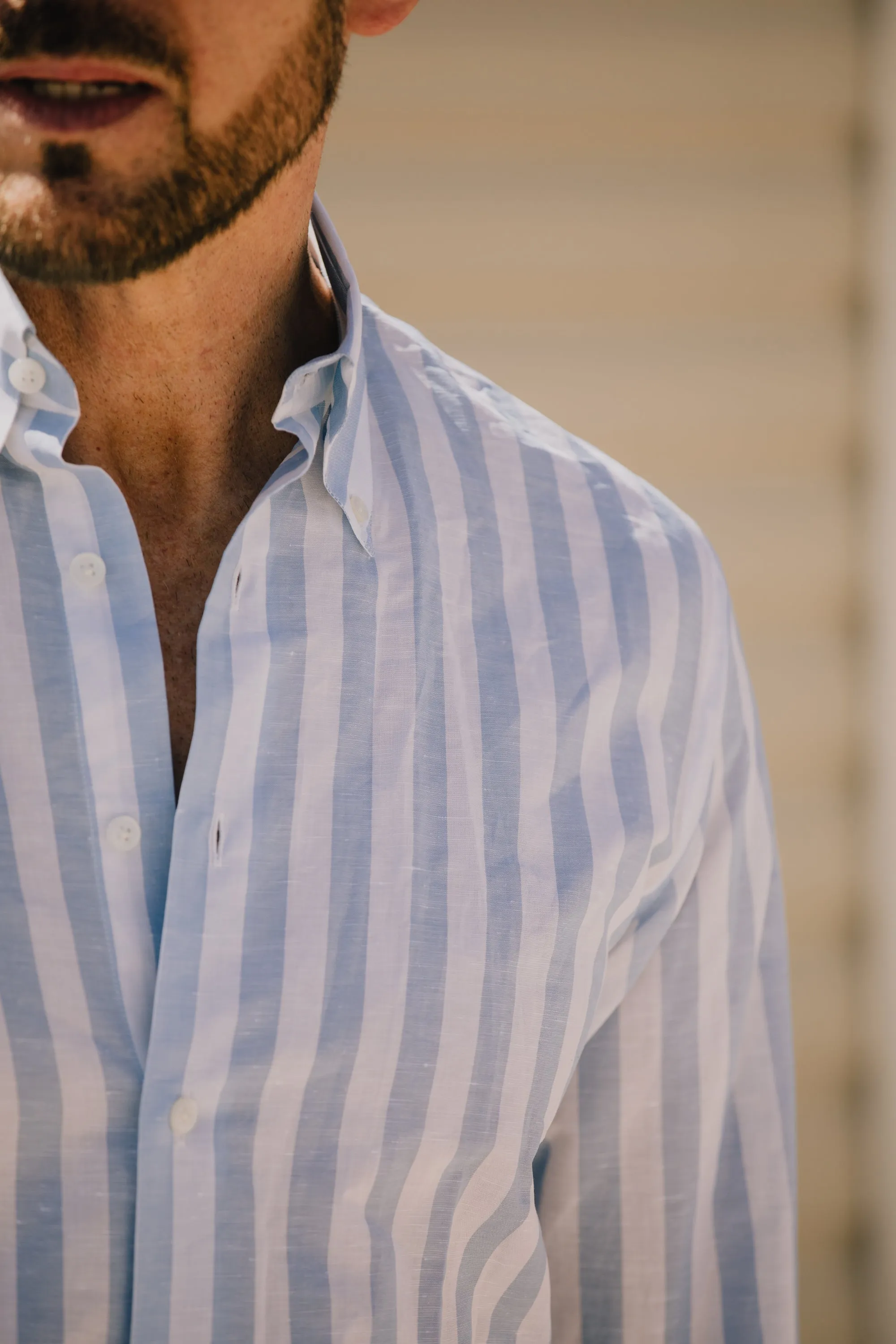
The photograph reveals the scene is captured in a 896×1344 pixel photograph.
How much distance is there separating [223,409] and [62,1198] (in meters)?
0.66

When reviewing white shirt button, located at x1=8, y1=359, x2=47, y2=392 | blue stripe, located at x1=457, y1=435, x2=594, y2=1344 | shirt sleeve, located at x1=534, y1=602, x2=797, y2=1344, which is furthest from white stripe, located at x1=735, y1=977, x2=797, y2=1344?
white shirt button, located at x1=8, y1=359, x2=47, y2=392

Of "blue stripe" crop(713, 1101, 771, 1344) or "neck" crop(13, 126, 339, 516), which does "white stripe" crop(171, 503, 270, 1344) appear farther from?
"blue stripe" crop(713, 1101, 771, 1344)

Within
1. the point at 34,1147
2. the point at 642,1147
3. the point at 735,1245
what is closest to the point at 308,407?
the point at 34,1147

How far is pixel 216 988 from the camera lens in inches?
38.3

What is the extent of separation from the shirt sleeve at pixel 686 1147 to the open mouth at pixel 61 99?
0.72m

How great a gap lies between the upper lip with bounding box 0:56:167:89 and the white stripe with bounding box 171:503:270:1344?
0.37 meters

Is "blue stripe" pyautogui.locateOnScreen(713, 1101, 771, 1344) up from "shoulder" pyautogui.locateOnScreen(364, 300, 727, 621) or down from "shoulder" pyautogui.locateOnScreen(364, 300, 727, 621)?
down

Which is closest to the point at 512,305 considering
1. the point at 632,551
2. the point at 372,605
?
the point at 632,551

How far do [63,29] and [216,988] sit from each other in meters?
0.68

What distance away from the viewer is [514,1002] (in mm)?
1102

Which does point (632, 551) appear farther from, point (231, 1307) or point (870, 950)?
point (870, 950)

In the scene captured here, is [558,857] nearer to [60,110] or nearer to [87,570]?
[87,570]

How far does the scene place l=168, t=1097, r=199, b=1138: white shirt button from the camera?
0.94 m

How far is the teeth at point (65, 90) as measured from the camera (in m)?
0.94
